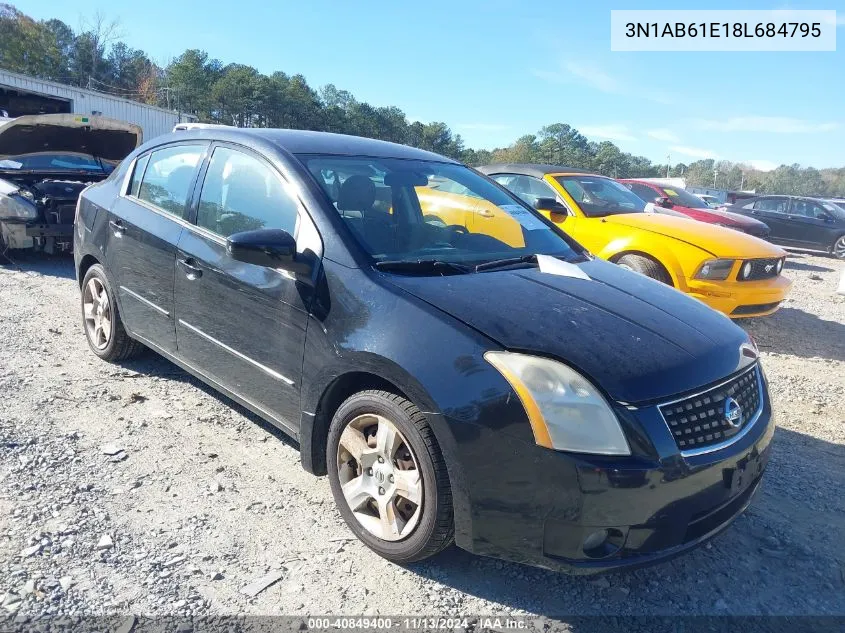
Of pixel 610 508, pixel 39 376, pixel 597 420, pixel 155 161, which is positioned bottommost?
pixel 39 376

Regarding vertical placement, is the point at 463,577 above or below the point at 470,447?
below

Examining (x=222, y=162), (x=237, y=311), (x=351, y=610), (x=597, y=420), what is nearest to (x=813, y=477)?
(x=597, y=420)

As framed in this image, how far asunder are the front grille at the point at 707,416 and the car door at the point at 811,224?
1558 centimetres

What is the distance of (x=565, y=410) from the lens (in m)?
2.08

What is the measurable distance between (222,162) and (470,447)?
2.22 metres

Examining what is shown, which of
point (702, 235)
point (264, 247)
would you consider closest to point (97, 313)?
point (264, 247)

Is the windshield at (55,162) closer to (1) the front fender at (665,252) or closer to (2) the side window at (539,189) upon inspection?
(2) the side window at (539,189)

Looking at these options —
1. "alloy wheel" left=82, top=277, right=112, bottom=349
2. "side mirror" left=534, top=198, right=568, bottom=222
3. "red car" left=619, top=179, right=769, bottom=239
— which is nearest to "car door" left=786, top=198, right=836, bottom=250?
"red car" left=619, top=179, right=769, bottom=239

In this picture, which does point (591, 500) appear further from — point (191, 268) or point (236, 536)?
point (191, 268)

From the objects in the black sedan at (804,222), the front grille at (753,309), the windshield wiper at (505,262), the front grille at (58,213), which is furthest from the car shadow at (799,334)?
the black sedan at (804,222)

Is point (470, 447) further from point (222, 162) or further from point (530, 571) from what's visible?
point (222, 162)

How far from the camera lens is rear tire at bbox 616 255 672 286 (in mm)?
6082

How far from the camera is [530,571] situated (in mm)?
2562

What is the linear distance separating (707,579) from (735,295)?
397cm
